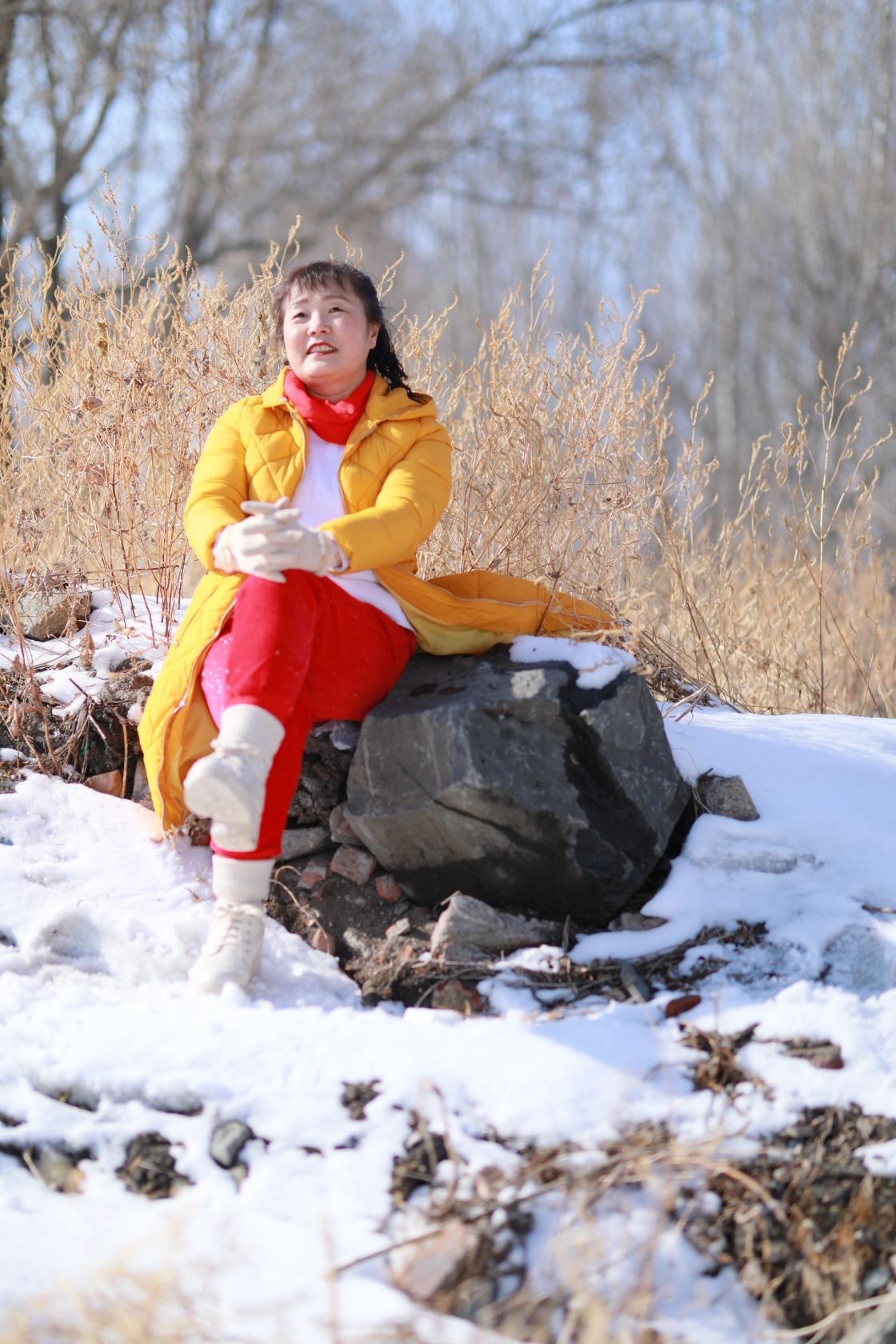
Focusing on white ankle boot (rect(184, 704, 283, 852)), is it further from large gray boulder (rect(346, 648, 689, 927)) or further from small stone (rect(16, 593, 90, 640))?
small stone (rect(16, 593, 90, 640))

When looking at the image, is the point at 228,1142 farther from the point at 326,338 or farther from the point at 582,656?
the point at 326,338

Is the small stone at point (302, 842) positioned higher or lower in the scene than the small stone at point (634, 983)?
higher

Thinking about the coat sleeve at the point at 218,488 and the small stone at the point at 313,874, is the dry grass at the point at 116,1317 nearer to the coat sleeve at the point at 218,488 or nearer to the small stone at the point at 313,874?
the small stone at the point at 313,874

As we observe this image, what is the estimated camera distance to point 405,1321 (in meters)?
1.29

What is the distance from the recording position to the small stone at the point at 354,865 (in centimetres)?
240

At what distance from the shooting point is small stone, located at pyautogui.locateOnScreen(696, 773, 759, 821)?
8.10 feet

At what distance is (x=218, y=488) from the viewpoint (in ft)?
7.70

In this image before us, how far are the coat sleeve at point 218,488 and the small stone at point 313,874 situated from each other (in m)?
0.77

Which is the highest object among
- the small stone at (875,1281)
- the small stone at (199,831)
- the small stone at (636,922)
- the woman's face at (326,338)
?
the woman's face at (326,338)

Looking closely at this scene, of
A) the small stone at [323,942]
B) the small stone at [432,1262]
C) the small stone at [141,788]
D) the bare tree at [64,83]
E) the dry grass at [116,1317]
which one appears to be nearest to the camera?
the dry grass at [116,1317]

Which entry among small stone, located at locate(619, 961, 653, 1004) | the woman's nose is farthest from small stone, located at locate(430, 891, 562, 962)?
the woman's nose

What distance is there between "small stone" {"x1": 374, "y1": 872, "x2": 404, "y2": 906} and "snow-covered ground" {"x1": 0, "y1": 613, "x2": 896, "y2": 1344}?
23cm

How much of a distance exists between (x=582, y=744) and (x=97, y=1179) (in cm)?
129

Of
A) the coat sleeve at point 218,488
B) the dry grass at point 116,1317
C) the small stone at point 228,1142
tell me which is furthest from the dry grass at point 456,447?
the dry grass at point 116,1317
